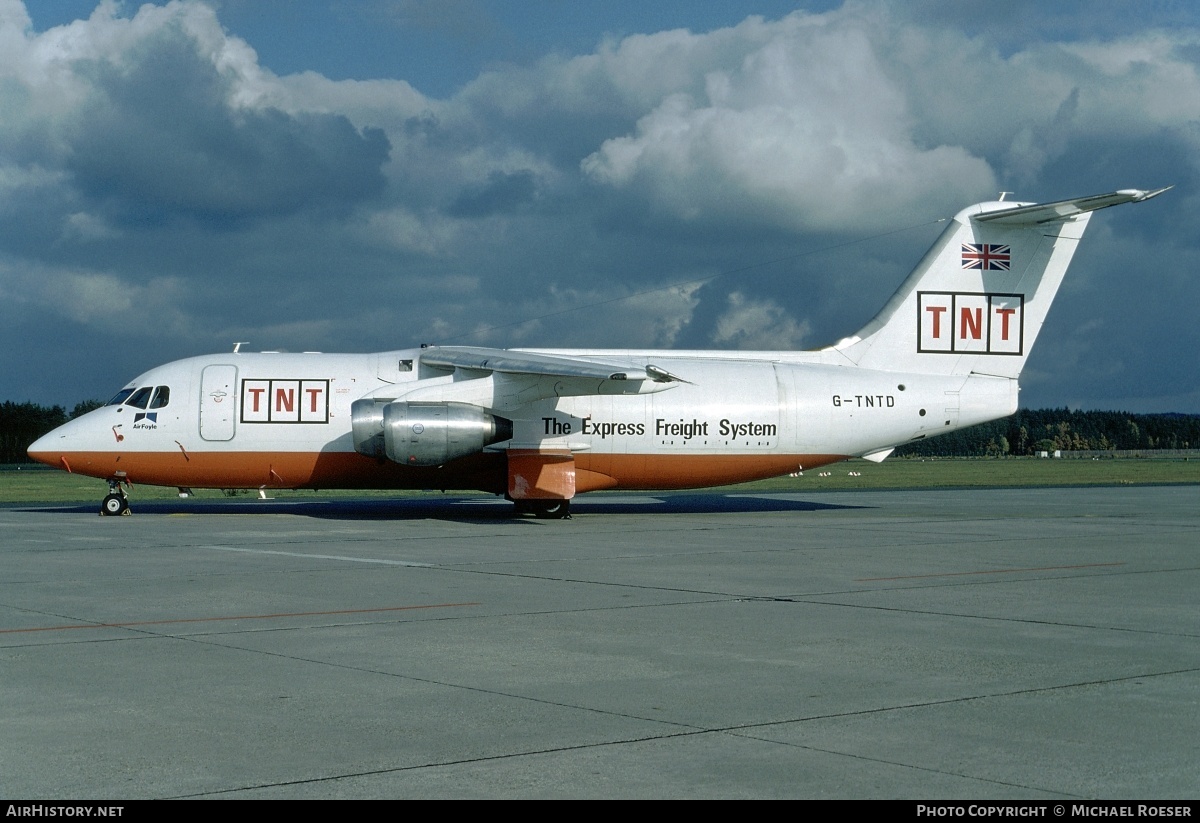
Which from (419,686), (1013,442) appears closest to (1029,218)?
(419,686)

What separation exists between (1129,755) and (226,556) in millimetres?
14690

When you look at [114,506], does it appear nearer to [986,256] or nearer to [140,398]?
[140,398]

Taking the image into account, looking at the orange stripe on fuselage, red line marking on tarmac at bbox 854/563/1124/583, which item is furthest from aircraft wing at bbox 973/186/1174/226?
red line marking on tarmac at bbox 854/563/1124/583

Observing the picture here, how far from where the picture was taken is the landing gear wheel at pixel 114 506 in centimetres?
2812

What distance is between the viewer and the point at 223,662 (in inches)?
387

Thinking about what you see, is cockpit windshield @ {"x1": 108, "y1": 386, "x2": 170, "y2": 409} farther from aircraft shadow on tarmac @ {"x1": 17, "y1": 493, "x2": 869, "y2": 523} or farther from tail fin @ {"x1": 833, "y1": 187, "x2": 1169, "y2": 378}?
tail fin @ {"x1": 833, "y1": 187, "x2": 1169, "y2": 378}

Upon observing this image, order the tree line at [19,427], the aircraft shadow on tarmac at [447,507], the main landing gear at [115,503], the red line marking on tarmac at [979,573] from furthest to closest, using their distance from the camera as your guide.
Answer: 1. the tree line at [19,427]
2. the aircraft shadow on tarmac at [447,507]
3. the main landing gear at [115,503]
4. the red line marking on tarmac at [979,573]

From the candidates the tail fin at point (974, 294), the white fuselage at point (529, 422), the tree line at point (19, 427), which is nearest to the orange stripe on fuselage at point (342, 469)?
the white fuselage at point (529, 422)

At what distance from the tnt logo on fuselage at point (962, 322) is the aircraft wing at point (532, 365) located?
6.89m

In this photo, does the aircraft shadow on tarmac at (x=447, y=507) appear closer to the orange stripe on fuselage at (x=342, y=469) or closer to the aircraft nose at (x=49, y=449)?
the orange stripe on fuselage at (x=342, y=469)

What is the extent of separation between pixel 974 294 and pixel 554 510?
11.6 m

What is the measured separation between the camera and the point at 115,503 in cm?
2827

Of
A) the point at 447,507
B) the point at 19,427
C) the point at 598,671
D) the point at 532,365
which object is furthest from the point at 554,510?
the point at 19,427
